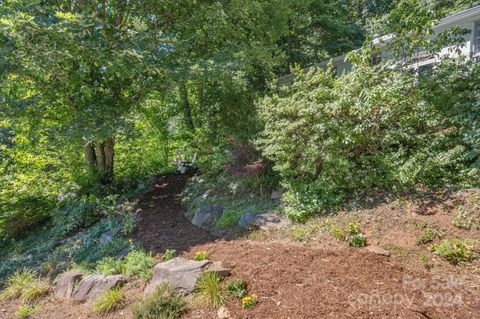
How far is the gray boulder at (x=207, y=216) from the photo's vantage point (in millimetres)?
5580

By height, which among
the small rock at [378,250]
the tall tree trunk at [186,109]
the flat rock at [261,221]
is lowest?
the flat rock at [261,221]

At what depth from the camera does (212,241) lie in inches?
185

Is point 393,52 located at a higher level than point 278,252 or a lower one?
higher

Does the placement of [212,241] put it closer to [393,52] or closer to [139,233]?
[139,233]

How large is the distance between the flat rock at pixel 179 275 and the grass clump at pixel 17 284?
7.92 feet

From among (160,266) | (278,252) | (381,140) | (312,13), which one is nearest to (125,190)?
(160,266)

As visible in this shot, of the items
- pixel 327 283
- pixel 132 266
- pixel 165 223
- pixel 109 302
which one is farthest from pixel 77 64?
pixel 327 283

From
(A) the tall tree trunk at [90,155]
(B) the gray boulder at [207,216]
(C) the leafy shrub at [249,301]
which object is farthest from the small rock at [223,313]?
(A) the tall tree trunk at [90,155]

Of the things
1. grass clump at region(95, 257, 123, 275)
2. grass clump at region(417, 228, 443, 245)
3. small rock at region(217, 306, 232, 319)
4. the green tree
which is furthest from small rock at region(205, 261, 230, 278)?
the green tree

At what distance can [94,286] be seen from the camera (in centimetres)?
393

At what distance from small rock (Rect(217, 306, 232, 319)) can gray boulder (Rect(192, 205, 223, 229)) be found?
2.58m

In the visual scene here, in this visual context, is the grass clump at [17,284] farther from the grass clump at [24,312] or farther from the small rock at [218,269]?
the small rock at [218,269]

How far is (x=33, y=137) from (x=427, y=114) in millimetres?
7748

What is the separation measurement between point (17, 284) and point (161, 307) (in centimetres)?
319
